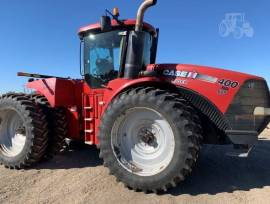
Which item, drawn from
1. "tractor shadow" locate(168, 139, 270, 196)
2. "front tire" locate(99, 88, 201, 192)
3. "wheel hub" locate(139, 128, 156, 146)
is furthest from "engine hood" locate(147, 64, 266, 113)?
"tractor shadow" locate(168, 139, 270, 196)

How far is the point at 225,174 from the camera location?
221 inches

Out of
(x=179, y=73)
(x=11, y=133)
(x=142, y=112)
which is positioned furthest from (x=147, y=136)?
(x=11, y=133)

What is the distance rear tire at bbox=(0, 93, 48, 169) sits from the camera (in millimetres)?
6113

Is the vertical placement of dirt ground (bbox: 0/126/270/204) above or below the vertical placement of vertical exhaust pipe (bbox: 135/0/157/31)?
below

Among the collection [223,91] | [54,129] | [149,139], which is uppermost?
[223,91]

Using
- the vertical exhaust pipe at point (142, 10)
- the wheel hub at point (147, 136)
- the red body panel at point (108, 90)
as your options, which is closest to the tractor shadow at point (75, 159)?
the red body panel at point (108, 90)

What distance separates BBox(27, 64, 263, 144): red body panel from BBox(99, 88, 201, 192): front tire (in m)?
0.38

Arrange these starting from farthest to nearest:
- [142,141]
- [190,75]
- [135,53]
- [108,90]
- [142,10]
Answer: [108,90] → [135,53] → [142,10] → [142,141] → [190,75]

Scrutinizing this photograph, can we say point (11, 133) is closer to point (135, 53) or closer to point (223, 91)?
point (135, 53)

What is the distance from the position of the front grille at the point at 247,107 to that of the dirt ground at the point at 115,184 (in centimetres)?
96

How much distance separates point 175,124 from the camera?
4.67m

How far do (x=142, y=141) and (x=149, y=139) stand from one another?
0.15 metres

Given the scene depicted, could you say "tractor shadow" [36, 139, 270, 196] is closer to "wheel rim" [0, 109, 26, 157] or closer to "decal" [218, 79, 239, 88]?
"wheel rim" [0, 109, 26, 157]

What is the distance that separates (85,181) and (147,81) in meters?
1.96
